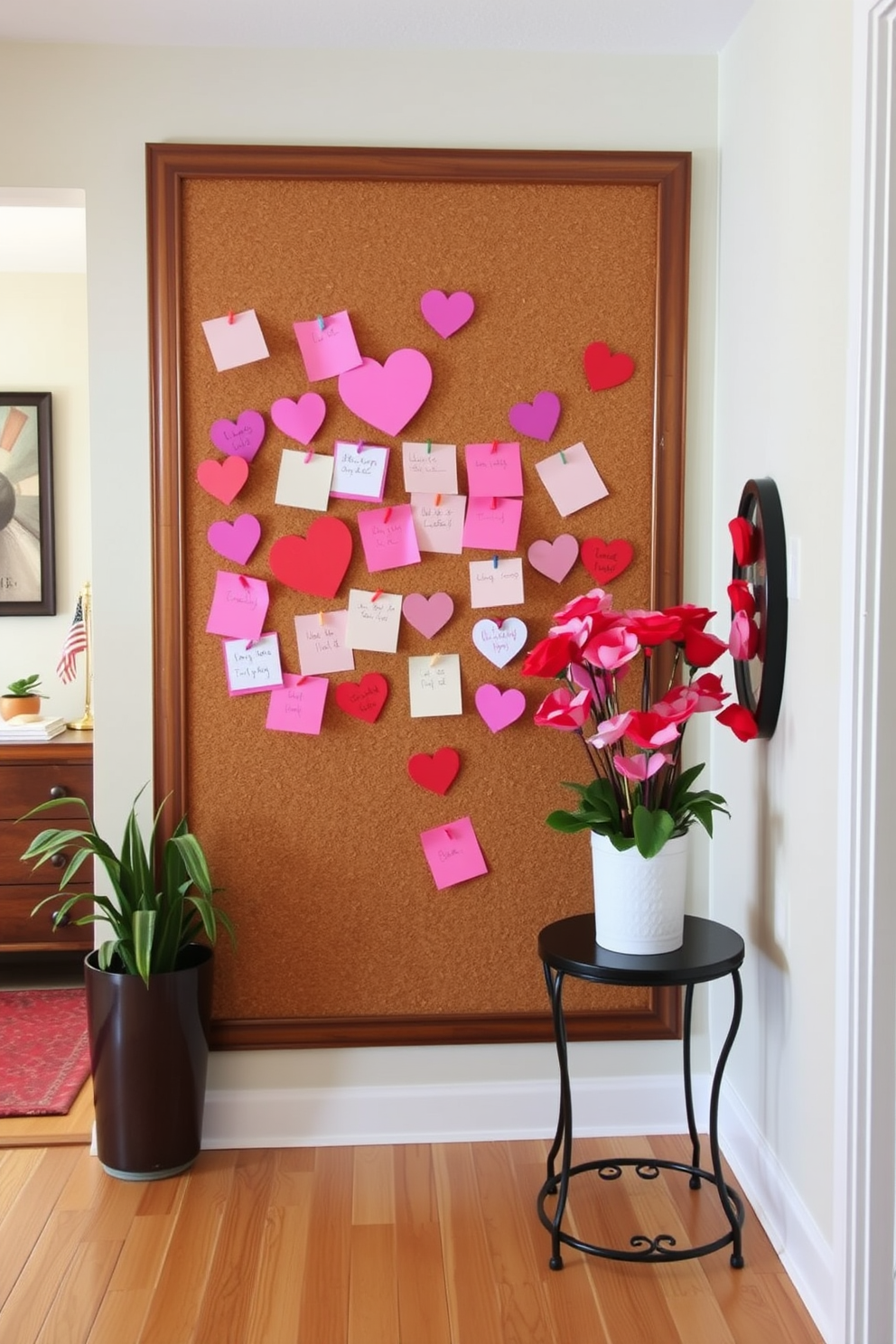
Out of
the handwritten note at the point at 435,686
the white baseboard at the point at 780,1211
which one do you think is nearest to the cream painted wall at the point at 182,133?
the handwritten note at the point at 435,686

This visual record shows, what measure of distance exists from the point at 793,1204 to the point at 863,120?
183 cm

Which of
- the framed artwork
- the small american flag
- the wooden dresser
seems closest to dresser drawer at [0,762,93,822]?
the wooden dresser

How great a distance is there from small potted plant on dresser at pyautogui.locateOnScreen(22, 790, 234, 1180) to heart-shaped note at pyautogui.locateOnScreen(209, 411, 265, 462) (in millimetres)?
820

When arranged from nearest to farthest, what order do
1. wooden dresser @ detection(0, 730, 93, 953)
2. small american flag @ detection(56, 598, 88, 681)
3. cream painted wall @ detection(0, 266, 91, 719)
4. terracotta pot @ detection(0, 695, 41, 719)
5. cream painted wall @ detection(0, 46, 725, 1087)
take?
cream painted wall @ detection(0, 46, 725, 1087) < wooden dresser @ detection(0, 730, 93, 953) < terracotta pot @ detection(0, 695, 41, 719) < small american flag @ detection(56, 598, 88, 681) < cream painted wall @ detection(0, 266, 91, 719)

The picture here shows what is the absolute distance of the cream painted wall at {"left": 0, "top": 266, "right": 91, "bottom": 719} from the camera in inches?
168

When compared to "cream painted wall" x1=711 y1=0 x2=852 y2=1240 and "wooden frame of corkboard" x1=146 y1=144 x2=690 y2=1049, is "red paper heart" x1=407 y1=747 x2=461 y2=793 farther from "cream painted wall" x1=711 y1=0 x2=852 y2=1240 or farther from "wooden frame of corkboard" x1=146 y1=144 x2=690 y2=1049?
"cream painted wall" x1=711 y1=0 x2=852 y2=1240

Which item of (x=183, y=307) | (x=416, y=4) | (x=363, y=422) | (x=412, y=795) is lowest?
(x=412, y=795)

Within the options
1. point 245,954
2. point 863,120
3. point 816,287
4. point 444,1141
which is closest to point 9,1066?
point 245,954

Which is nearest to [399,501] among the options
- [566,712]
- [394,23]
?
[566,712]

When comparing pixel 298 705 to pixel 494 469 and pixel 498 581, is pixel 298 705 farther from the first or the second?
pixel 494 469

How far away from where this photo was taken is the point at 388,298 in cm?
267

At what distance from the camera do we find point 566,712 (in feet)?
7.36

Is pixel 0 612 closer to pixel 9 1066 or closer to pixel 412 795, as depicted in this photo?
pixel 9 1066

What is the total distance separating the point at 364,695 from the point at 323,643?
148mm
